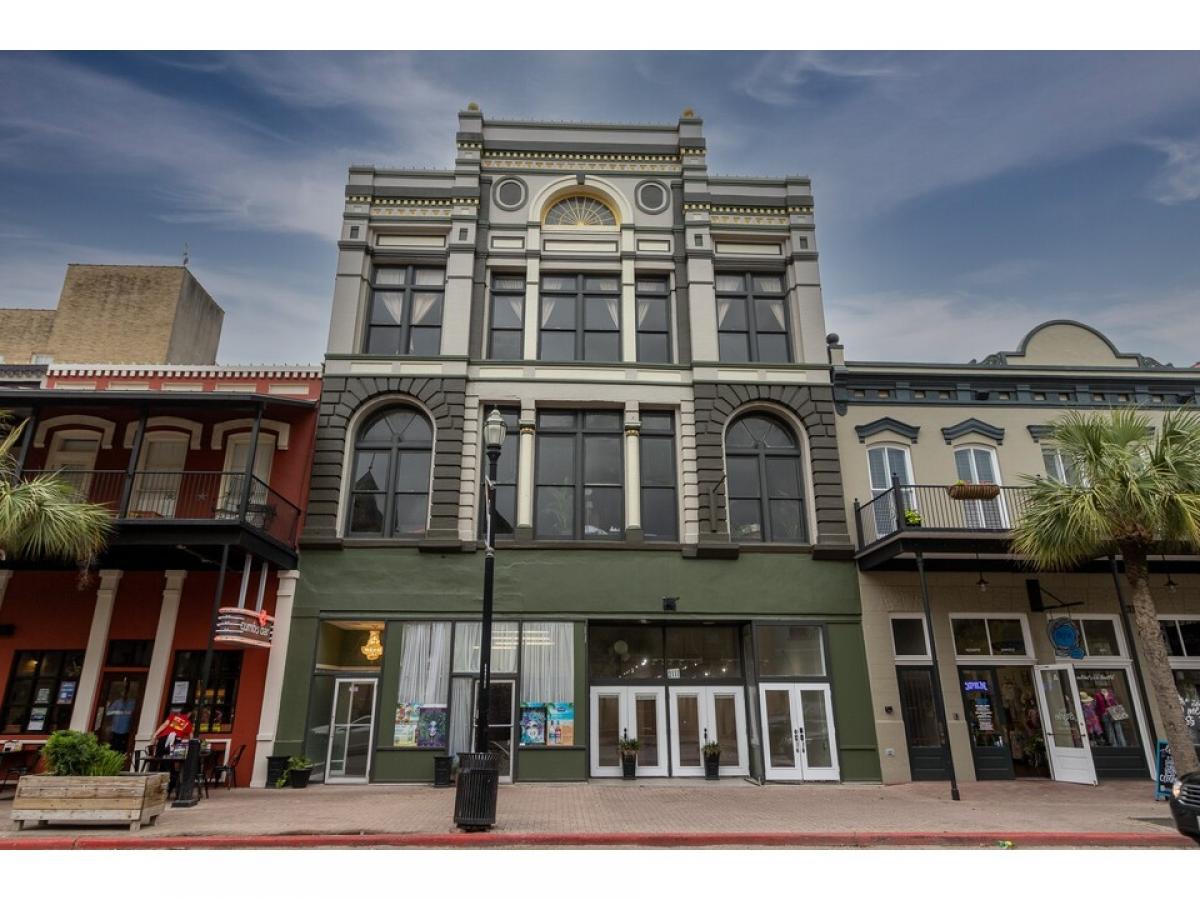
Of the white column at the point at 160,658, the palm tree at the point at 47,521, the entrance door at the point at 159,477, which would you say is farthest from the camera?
the entrance door at the point at 159,477

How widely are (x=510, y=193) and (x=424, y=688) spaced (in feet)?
47.4

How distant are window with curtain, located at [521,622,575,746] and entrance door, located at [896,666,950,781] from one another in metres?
8.05

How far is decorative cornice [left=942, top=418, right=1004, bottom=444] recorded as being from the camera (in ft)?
64.3

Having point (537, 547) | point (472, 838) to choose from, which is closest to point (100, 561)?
point (537, 547)

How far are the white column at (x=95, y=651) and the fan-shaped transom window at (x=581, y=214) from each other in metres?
15.3

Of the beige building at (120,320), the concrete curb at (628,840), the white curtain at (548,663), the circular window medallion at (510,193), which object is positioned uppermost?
the circular window medallion at (510,193)

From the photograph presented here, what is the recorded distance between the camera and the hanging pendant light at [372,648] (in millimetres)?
17469

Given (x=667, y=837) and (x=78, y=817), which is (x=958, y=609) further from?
(x=78, y=817)

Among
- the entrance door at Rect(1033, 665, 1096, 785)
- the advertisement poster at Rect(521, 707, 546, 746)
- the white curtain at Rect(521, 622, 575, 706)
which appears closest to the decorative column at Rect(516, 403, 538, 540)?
the white curtain at Rect(521, 622, 575, 706)

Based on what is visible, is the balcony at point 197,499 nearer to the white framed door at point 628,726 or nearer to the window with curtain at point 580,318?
the window with curtain at point 580,318

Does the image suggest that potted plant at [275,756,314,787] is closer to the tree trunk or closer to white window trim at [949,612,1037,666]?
white window trim at [949,612,1037,666]

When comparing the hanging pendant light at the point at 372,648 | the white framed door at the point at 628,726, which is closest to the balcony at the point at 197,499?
the hanging pendant light at the point at 372,648

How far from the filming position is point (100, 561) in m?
16.8

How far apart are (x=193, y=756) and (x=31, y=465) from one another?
1041cm
